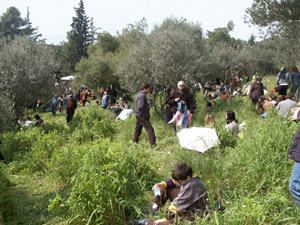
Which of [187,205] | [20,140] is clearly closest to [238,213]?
[187,205]

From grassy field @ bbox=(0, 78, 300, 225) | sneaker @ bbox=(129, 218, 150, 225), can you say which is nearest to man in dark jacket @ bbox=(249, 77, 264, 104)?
grassy field @ bbox=(0, 78, 300, 225)

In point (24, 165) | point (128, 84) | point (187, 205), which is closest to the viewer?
point (187, 205)

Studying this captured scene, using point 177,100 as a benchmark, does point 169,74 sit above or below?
above

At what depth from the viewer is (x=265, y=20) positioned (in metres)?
11.1

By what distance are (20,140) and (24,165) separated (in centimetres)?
137

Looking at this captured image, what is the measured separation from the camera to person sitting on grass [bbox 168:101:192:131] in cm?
662

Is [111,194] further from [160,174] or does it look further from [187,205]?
[160,174]

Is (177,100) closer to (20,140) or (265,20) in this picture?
(20,140)

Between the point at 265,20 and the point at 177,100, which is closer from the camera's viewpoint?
the point at 177,100

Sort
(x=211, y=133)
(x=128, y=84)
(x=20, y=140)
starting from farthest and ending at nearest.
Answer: (x=128, y=84)
(x=20, y=140)
(x=211, y=133)

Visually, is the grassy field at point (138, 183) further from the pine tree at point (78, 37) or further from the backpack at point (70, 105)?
the pine tree at point (78, 37)

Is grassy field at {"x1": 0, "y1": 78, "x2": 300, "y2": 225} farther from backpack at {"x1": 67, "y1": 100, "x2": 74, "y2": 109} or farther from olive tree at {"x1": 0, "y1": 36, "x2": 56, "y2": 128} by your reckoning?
backpack at {"x1": 67, "y1": 100, "x2": 74, "y2": 109}

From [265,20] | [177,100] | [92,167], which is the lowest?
[92,167]

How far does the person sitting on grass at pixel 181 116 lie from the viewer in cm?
662
